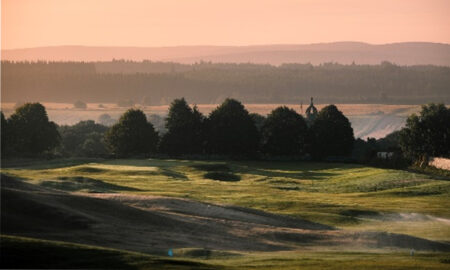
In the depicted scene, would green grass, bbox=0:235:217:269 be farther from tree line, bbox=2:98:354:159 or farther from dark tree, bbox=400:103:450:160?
tree line, bbox=2:98:354:159

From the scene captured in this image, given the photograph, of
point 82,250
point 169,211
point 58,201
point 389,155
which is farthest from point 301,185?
point 82,250

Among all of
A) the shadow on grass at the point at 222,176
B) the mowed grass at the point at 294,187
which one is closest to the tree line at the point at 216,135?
the mowed grass at the point at 294,187

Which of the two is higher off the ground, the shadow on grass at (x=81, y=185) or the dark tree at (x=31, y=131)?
the dark tree at (x=31, y=131)

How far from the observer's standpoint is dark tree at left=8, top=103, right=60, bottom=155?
161750mm

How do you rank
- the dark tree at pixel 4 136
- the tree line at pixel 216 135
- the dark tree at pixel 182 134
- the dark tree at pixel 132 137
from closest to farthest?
1. the dark tree at pixel 4 136
2. the tree line at pixel 216 135
3. the dark tree at pixel 132 137
4. the dark tree at pixel 182 134

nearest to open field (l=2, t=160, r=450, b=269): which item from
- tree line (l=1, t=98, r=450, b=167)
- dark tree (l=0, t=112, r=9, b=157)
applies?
dark tree (l=0, t=112, r=9, b=157)

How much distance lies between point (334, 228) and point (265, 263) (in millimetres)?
24902

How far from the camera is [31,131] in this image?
162875 mm

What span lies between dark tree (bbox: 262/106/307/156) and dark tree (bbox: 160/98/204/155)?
12.1 m

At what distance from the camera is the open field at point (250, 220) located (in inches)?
2226

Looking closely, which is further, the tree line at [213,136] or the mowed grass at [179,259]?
the tree line at [213,136]

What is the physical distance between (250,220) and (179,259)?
76.7 ft

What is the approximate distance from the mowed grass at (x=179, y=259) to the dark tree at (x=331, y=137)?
105m

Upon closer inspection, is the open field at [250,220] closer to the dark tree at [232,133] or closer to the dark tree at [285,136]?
the dark tree at [285,136]
